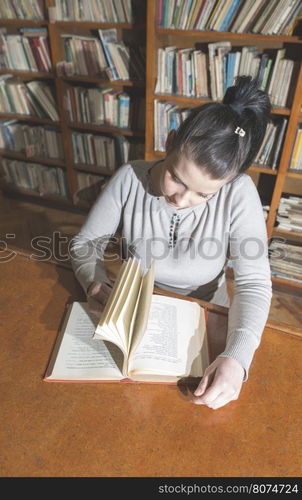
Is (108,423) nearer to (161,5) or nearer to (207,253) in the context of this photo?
(207,253)

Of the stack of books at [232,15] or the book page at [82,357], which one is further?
the stack of books at [232,15]

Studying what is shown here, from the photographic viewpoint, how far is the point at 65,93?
7.65ft

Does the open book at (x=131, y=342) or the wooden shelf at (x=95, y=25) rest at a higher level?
the wooden shelf at (x=95, y=25)

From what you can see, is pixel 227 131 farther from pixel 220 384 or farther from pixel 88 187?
→ pixel 88 187

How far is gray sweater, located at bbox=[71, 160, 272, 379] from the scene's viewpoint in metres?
0.96

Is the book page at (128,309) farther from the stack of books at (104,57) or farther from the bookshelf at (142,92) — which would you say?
the stack of books at (104,57)

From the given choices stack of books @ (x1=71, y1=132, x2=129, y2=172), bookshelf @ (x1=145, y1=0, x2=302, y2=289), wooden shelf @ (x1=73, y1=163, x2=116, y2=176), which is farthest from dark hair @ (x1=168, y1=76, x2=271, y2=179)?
wooden shelf @ (x1=73, y1=163, x2=116, y2=176)

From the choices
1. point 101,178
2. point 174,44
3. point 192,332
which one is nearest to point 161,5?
point 174,44

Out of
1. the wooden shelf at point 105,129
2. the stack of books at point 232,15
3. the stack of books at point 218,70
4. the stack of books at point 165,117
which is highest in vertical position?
the stack of books at point 232,15

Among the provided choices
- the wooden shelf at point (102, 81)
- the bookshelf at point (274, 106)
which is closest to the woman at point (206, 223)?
the bookshelf at point (274, 106)

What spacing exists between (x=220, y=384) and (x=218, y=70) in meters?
1.72

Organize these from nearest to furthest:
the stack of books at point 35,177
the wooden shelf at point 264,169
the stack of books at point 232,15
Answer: the stack of books at point 232,15 → the wooden shelf at point 264,169 → the stack of books at point 35,177

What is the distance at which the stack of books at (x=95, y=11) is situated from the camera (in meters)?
1.93

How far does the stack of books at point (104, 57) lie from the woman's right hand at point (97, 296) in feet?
5.64
